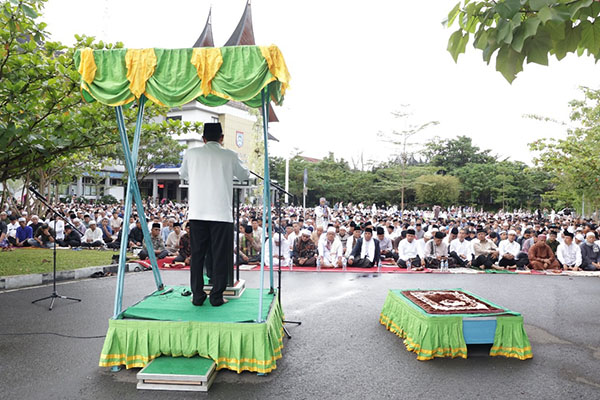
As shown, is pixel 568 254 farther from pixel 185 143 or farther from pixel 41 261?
pixel 185 143

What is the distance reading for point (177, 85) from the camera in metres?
4.14

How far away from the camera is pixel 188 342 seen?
3.85 metres

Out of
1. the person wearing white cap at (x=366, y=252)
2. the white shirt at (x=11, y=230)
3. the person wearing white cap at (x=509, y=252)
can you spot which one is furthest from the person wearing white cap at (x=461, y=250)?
the white shirt at (x=11, y=230)

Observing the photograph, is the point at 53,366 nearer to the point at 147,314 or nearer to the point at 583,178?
the point at 147,314

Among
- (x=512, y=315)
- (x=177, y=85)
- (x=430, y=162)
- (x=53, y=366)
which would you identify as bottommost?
(x=53, y=366)

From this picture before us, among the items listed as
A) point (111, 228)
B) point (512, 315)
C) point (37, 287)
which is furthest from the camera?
point (111, 228)

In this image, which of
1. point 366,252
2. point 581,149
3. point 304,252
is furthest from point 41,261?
point 581,149

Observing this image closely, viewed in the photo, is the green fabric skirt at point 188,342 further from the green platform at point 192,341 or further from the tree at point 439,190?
the tree at point 439,190

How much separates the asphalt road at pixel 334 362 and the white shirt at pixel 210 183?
1.60 metres

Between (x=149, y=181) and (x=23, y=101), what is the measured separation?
42.6 meters

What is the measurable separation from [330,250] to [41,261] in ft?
23.5

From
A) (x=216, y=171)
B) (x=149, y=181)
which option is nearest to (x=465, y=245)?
(x=216, y=171)

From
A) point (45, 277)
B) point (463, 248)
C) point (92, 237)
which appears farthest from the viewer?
point (92, 237)

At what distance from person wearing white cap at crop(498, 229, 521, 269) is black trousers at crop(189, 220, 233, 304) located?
362 inches
